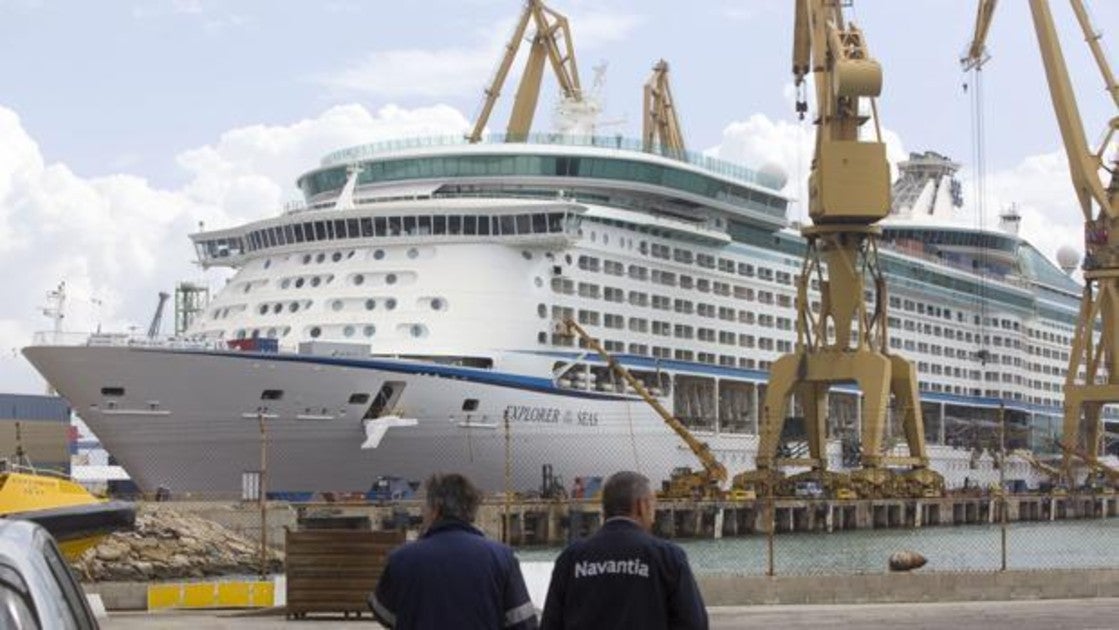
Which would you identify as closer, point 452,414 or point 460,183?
point 452,414

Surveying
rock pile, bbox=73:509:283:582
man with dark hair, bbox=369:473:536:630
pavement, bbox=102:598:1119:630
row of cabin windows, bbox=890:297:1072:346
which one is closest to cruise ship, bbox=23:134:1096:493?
rock pile, bbox=73:509:283:582

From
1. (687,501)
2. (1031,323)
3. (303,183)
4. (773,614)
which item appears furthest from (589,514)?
(1031,323)

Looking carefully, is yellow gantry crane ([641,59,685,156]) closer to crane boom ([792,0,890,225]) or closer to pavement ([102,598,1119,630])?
crane boom ([792,0,890,225])

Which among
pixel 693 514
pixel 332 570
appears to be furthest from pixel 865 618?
pixel 693 514

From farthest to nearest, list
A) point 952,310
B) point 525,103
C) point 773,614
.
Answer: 1. point 952,310
2. point 525,103
3. point 773,614

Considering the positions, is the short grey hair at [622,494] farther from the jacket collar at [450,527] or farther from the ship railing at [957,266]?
the ship railing at [957,266]

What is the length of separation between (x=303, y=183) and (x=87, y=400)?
673 inches

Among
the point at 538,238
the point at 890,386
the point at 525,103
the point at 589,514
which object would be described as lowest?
the point at 589,514

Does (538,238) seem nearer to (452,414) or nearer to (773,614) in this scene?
(452,414)

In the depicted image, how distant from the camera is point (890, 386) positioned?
50750mm

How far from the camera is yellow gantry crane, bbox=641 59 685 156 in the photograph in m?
65.9

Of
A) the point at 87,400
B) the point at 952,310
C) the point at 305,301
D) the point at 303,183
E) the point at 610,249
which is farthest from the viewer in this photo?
the point at 952,310

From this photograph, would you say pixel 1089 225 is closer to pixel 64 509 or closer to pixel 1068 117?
pixel 1068 117

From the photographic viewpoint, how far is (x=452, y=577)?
574cm
